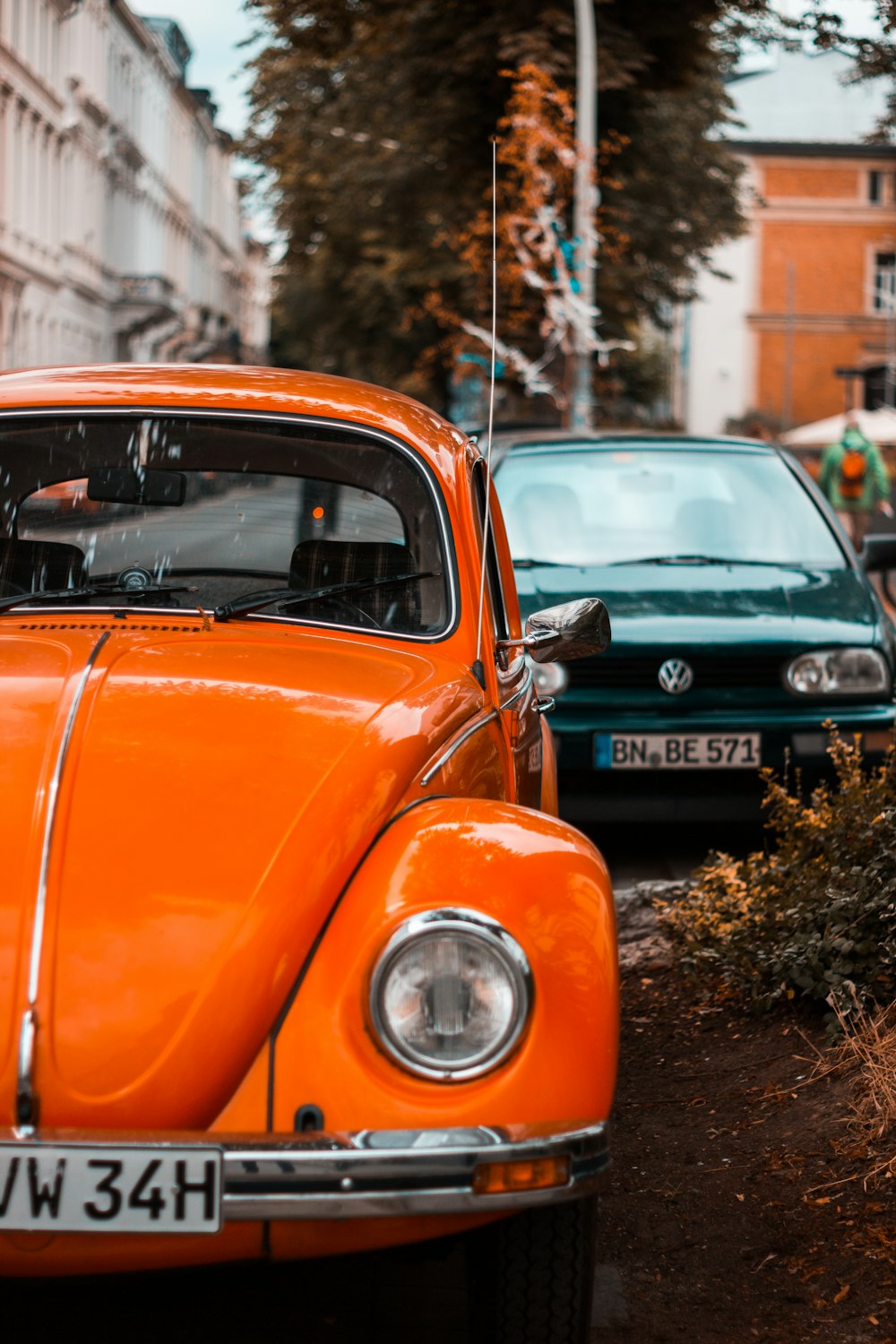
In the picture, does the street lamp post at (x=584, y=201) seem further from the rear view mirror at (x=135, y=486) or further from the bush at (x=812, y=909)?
the rear view mirror at (x=135, y=486)

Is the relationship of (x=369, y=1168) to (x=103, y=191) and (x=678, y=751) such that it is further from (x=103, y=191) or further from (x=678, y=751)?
(x=103, y=191)

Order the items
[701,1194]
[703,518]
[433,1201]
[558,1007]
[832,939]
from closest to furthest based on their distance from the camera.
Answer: [433,1201] → [558,1007] → [701,1194] → [832,939] → [703,518]

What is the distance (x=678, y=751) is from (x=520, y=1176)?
15.2 feet

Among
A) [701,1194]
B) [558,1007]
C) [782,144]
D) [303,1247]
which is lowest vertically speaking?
[701,1194]

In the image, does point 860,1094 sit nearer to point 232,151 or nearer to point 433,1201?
point 433,1201

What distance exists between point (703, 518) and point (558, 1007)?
579 centimetres

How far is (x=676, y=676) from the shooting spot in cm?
726

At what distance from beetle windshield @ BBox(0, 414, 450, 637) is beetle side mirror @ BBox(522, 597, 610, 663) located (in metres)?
0.37

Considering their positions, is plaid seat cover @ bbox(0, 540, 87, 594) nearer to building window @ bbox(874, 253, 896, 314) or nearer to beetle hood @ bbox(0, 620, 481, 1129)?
beetle hood @ bbox(0, 620, 481, 1129)

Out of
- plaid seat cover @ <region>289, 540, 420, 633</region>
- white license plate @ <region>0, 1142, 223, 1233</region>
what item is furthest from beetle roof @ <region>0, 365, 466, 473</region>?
white license plate @ <region>0, 1142, 223, 1233</region>

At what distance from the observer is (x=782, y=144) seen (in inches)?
2911

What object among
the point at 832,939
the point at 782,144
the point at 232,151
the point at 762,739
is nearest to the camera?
the point at 832,939

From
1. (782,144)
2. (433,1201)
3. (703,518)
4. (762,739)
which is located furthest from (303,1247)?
(782,144)

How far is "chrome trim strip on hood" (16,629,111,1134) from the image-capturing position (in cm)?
263
